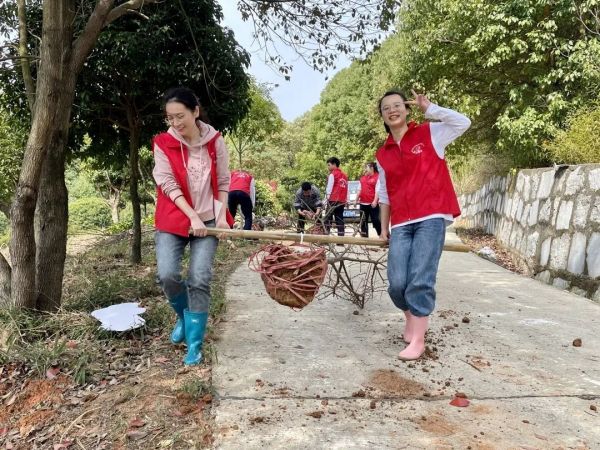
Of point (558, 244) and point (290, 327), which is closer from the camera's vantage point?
point (290, 327)

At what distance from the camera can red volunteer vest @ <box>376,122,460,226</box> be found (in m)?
3.30

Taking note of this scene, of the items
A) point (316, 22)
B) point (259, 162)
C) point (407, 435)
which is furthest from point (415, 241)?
point (259, 162)

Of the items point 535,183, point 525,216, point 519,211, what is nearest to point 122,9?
point 535,183

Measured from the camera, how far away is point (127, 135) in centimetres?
772

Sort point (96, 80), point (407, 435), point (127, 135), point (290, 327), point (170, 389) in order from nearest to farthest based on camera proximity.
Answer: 1. point (407, 435)
2. point (170, 389)
3. point (290, 327)
4. point (96, 80)
5. point (127, 135)

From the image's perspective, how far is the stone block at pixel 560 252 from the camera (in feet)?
21.6

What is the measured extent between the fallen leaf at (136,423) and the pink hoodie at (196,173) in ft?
4.05

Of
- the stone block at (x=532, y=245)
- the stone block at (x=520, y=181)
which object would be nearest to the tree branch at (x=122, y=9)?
the stone block at (x=532, y=245)

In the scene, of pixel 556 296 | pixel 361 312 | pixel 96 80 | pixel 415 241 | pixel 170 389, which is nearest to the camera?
pixel 170 389

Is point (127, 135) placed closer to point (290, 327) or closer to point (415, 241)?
point (290, 327)

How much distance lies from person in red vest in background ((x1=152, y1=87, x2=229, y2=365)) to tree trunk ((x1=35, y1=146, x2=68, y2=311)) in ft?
3.91

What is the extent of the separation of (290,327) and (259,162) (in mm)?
25827

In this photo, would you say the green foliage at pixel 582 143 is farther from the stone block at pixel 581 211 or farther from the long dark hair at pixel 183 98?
the long dark hair at pixel 183 98

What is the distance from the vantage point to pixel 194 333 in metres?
3.22
